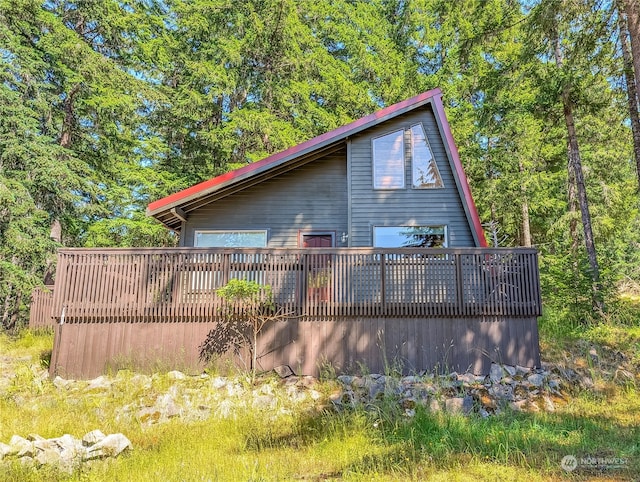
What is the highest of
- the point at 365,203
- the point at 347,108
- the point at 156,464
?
the point at 347,108

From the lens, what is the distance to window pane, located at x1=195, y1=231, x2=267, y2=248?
952cm

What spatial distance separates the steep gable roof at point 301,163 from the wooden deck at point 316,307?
204 centimetres

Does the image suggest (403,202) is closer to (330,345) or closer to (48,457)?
(330,345)

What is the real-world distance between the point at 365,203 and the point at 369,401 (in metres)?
4.81

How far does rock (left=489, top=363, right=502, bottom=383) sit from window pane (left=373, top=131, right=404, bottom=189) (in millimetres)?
4527

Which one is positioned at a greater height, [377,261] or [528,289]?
[377,261]

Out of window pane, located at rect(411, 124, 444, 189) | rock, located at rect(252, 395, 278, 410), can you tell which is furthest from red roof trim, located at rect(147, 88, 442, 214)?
rock, located at rect(252, 395, 278, 410)

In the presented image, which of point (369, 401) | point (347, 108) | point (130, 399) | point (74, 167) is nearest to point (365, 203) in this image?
point (369, 401)

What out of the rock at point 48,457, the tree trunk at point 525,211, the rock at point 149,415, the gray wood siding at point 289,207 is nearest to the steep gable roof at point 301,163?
the gray wood siding at point 289,207

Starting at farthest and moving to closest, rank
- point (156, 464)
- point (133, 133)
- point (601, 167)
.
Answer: point (133, 133)
point (601, 167)
point (156, 464)

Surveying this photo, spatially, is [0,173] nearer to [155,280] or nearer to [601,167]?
[155,280]

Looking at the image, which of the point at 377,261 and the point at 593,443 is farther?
the point at 377,261

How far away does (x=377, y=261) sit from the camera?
6.83m

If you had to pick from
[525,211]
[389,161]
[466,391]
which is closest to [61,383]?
→ [466,391]
